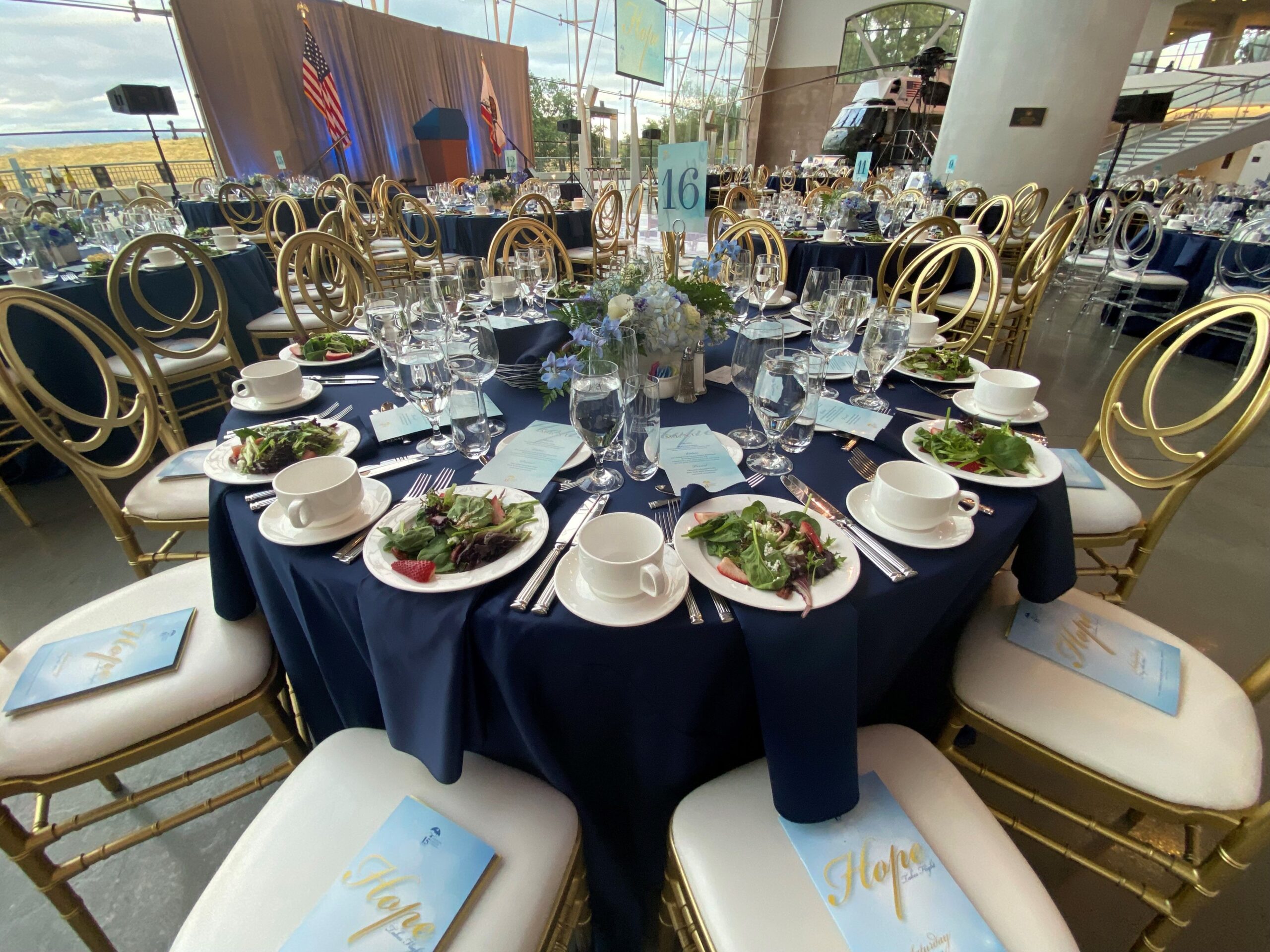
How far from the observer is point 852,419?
4.27ft

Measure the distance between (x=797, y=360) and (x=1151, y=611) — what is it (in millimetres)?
2136

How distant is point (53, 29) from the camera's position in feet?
24.0

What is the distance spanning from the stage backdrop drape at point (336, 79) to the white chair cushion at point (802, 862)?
12.4 m

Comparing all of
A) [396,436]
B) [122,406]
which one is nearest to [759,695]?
[396,436]

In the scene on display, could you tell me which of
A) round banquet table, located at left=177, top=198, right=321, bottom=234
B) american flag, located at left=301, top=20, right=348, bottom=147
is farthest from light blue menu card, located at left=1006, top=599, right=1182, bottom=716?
american flag, located at left=301, top=20, right=348, bottom=147

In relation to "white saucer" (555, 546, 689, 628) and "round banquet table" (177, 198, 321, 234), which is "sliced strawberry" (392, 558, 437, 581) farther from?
"round banquet table" (177, 198, 321, 234)

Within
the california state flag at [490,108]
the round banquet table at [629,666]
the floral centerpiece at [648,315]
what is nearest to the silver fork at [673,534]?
the round banquet table at [629,666]

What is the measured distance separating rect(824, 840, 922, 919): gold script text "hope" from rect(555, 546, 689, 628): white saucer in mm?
460

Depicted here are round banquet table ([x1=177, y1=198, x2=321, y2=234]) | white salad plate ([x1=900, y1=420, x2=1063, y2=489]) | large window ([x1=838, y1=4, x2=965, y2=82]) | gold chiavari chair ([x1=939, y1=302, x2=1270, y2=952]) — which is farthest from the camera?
large window ([x1=838, y1=4, x2=965, y2=82])

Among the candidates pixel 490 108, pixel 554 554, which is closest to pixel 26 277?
pixel 554 554

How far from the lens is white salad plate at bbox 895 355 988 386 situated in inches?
59.3

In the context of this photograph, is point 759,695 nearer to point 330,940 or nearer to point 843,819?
point 843,819

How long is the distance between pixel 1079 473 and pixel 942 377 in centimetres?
55

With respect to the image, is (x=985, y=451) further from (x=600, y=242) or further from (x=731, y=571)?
(x=600, y=242)
